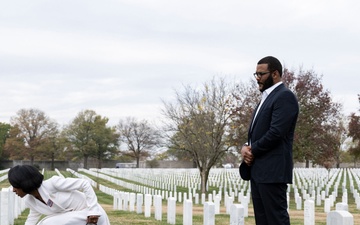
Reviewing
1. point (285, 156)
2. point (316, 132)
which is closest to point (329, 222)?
point (285, 156)

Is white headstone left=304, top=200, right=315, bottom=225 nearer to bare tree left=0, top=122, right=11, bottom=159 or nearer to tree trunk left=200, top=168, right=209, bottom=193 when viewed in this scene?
tree trunk left=200, top=168, right=209, bottom=193

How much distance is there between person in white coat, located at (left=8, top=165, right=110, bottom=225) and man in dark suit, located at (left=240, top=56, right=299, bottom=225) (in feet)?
4.94

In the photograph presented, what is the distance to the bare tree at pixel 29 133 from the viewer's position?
7819cm

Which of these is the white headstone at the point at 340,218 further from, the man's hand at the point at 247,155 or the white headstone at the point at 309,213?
the white headstone at the point at 309,213

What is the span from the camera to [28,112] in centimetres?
8200

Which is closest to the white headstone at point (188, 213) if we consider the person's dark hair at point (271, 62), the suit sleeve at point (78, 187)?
the suit sleeve at point (78, 187)

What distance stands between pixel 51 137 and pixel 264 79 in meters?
77.1

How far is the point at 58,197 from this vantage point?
5391 mm

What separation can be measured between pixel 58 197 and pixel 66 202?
0.10m

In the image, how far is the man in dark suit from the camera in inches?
197

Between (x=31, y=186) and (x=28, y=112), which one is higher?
(x=28, y=112)

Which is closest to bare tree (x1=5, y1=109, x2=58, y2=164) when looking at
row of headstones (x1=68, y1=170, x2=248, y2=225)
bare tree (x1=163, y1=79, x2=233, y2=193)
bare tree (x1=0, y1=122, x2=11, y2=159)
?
bare tree (x1=0, y1=122, x2=11, y2=159)

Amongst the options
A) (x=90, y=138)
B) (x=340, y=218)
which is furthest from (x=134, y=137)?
(x=340, y=218)

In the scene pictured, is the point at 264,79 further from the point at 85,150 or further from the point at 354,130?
the point at 85,150
